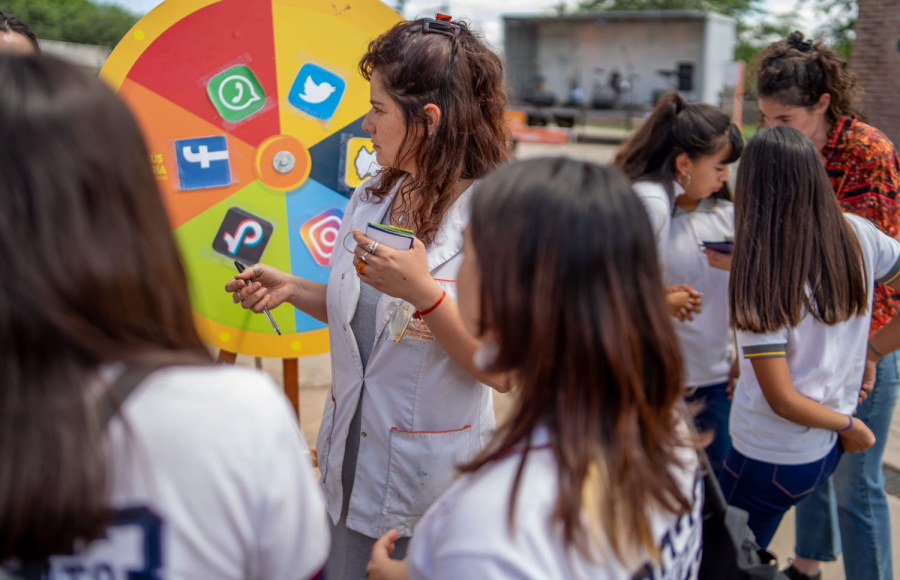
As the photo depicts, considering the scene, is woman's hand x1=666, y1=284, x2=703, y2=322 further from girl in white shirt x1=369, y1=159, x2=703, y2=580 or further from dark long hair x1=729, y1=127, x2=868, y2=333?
girl in white shirt x1=369, y1=159, x2=703, y2=580

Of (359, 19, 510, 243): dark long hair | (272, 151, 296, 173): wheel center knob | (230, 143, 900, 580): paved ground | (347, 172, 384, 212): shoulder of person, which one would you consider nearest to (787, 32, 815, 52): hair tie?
(230, 143, 900, 580): paved ground

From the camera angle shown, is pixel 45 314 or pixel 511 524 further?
pixel 511 524

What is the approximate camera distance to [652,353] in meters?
0.99

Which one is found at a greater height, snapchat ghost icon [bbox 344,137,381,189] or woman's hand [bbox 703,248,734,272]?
snapchat ghost icon [bbox 344,137,381,189]

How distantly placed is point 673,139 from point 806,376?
1208 mm

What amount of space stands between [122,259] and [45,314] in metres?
0.09

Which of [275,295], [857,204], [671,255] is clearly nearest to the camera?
[275,295]

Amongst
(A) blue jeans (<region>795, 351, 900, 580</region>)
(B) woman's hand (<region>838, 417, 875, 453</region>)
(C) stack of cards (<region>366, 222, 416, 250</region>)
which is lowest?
(A) blue jeans (<region>795, 351, 900, 580</region>)

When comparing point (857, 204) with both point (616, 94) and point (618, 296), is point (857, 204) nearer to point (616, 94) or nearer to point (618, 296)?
point (618, 296)

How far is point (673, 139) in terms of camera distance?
9.14 ft

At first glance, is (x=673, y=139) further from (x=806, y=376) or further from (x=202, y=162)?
(x=202, y=162)

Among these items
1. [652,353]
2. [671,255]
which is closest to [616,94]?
[671,255]

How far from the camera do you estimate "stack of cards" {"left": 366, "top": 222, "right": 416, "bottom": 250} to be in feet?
5.14

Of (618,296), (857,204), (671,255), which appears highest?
(618,296)
